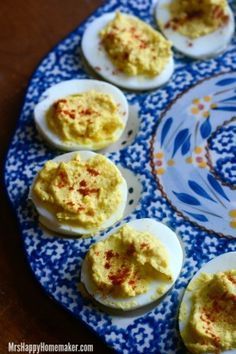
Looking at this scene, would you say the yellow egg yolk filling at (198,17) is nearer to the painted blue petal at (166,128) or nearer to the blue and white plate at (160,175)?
the blue and white plate at (160,175)

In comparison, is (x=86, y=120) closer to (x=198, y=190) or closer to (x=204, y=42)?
(x=198, y=190)

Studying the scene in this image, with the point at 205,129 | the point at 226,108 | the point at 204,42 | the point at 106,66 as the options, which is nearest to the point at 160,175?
the point at 205,129

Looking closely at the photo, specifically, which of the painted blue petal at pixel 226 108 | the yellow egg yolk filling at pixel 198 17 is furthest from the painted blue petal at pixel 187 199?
the yellow egg yolk filling at pixel 198 17

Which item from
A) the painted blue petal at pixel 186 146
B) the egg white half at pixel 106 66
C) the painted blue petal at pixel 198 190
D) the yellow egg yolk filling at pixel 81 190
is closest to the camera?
the yellow egg yolk filling at pixel 81 190

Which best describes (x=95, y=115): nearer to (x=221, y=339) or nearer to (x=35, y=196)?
(x=35, y=196)

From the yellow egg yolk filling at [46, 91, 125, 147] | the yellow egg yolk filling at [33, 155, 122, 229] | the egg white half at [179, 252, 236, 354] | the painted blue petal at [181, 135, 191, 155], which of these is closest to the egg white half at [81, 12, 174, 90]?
the yellow egg yolk filling at [46, 91, 125, 147]
